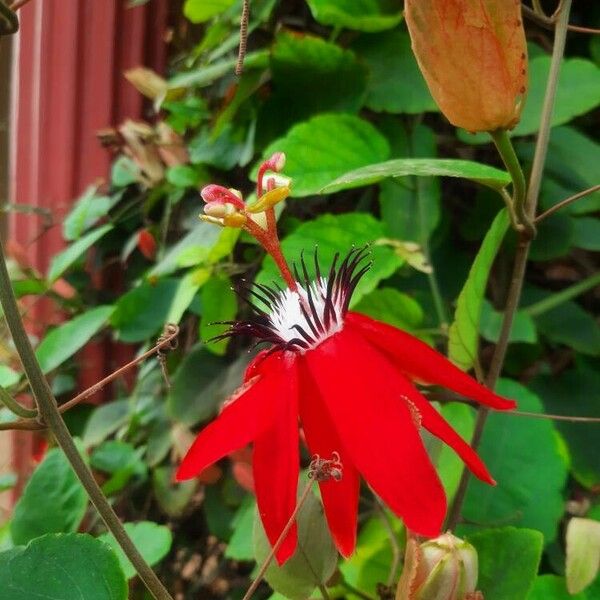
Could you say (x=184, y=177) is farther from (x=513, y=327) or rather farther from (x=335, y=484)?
(x=335, y=484)

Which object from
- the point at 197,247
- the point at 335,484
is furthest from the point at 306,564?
the point at 197,247

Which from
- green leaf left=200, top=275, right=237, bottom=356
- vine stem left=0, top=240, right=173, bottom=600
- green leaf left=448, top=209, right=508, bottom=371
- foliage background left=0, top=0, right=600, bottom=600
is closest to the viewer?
vine stem left=0, top=240, right=173, bottom=600

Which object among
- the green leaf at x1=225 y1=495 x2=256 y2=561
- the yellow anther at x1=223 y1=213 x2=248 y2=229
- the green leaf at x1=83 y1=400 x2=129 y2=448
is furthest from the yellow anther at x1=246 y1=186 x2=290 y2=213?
the green leaf at x1=83 y1=400 x2=129 y2=448

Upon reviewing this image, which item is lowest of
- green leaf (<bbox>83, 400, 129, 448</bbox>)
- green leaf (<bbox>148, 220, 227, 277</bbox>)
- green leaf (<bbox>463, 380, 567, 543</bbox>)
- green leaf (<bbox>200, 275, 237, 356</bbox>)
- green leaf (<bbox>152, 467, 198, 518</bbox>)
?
green leaf (<bbox>152, 467, 198, 518</bbox>)

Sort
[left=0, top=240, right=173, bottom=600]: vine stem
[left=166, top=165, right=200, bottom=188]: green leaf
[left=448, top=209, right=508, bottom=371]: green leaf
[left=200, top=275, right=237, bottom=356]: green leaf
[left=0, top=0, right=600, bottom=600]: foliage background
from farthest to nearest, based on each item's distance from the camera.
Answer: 1. [left=166, top=165, right=200, bottom=188]: green leaf
2. [left=200, top=275, right=237, bottom=356]: green leaf
3. [left=0, top=0, right=600, bottom=600]: foliage background
4. [left=448, top=209, right=508, bottom=371]: green leaf
5. [left=0, top=240, right=173, bottom=600]: vine stem

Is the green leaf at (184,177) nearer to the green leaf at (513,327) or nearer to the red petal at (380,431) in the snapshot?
the green leaf at (513,327)

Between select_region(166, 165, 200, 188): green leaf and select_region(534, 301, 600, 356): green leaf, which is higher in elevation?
select_region(166, 165, 200, 188): green leaf

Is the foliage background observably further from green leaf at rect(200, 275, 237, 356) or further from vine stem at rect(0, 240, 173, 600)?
vine stem at rect(0, 240, 173, 600)

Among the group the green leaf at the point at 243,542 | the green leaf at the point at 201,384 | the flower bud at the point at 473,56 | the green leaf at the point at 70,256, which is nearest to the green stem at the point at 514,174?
the flower bud at the point at 473,56

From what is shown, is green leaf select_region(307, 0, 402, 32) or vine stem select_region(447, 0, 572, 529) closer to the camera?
vine stem select_region(447, 0, 572, 529)
